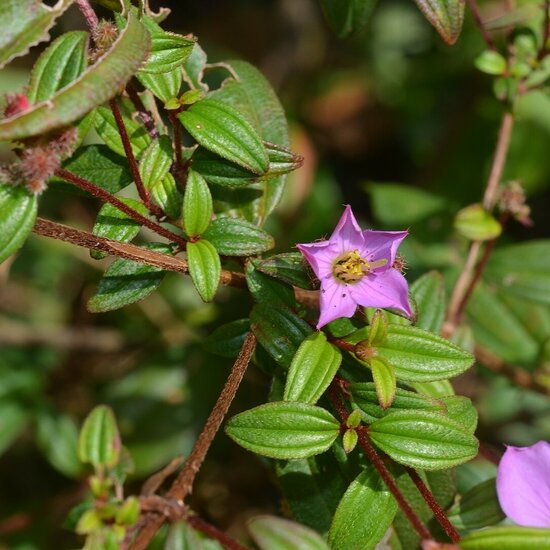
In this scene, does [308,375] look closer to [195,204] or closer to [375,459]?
[375,459]

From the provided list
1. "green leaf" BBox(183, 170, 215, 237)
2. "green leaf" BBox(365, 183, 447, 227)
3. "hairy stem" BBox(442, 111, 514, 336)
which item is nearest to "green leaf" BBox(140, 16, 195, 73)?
"green leaf" BBox(183, 170, 215, 237)

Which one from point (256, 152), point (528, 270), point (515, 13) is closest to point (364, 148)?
point (528, 270)

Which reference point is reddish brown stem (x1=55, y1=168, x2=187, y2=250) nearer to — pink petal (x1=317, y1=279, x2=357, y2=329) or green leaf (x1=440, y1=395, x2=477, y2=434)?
pink petal (x1=317, y1=279, x2=357, y2=329)

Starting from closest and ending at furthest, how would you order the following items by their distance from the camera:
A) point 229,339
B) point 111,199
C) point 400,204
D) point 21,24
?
point 21,24 → point 111,199 → point 229,339 → point 400,204

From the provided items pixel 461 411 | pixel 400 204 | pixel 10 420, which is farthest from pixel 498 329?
pixel 10 420

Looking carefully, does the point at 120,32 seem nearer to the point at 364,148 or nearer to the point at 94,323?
the point at 94,323

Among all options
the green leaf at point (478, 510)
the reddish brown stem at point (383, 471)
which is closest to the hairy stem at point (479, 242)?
the green leaf at point (478, 510)
